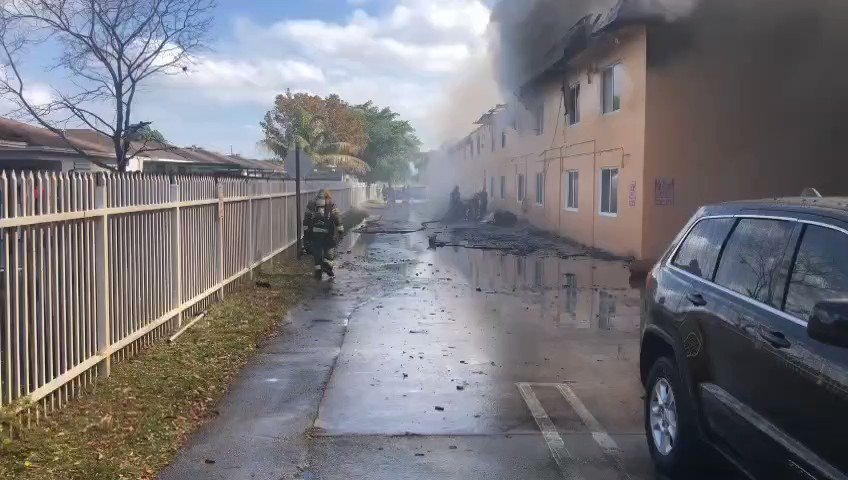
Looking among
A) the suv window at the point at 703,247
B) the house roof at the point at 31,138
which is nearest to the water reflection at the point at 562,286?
the suv window at the point at 703,247

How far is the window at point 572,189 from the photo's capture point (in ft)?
64.8

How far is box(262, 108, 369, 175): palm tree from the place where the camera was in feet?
116

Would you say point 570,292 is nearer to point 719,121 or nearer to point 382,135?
point 719,121

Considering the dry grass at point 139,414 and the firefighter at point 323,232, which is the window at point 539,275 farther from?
the dry grass at point 139,414

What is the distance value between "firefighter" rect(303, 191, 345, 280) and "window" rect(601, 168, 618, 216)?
22.7 feet

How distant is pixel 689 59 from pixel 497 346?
9388 millimetres

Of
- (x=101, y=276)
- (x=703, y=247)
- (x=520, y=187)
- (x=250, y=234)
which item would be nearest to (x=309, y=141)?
(x=520, y=187)

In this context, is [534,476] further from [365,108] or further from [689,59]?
[365,108]

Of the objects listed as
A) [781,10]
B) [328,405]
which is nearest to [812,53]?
[781,10]

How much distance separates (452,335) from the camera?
8000 mm

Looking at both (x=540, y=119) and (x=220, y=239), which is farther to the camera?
(x=540, y=119)

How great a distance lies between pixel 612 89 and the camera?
1666 cm

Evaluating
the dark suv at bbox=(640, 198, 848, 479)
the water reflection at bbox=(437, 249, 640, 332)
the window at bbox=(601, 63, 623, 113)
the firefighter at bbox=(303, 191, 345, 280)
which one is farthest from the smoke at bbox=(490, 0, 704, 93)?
the dark suv at bbox=(640, 198, 848, 479)

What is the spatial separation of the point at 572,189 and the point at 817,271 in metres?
17.5
